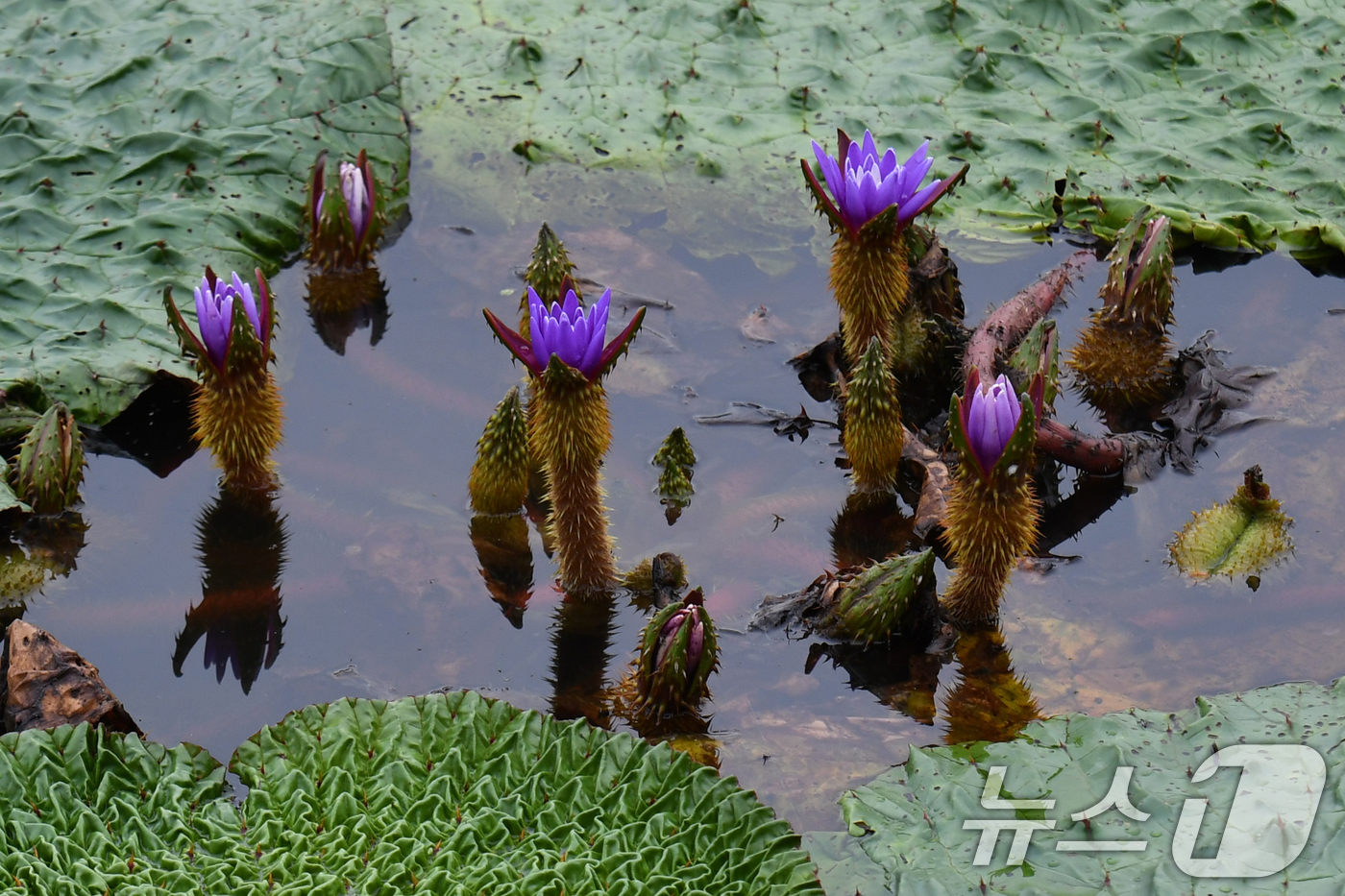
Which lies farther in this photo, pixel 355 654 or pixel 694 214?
pixel 694 214

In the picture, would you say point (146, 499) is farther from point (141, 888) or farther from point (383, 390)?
point (141, 888)

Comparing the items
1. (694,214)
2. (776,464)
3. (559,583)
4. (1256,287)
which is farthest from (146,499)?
(1256,287)

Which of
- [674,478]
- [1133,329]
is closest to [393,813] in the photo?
[674,478]

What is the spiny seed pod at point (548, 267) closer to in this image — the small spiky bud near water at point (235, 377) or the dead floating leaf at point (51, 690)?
the small spiky bud near water at point (235, 377)

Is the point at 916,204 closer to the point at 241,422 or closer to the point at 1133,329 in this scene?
the point at 1133,329

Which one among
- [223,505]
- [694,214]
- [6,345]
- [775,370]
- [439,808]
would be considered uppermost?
[6,345]

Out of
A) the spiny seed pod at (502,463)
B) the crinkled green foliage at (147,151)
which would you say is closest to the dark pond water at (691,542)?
the spiny seed pod at (502,463)

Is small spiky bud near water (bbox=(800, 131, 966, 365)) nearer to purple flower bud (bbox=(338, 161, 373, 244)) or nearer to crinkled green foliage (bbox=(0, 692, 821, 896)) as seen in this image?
crinkled green foliage (bbox=(0, 692, 821, 896))
